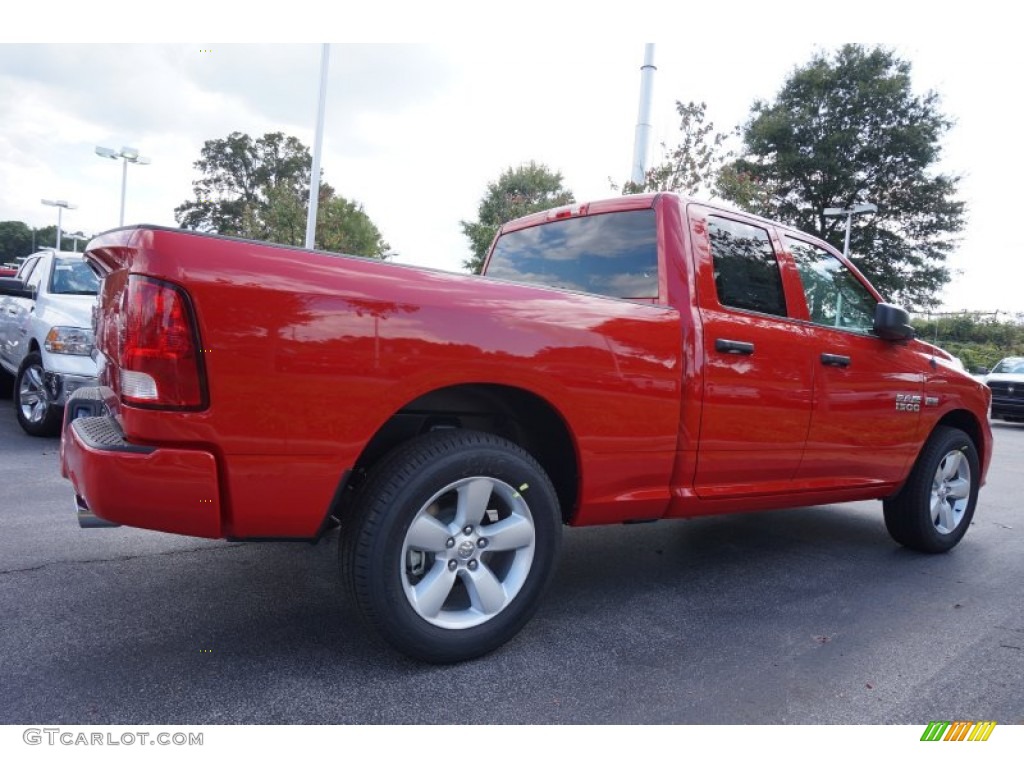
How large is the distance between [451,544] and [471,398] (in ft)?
1.92

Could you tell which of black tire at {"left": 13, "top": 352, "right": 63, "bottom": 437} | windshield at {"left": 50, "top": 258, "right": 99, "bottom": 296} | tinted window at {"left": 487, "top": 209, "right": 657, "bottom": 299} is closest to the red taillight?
tinted window at {"left": 487, "top": 209, "right": 657, "bottom": 299}

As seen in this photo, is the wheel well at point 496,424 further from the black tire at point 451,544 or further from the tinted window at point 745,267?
the tinted window at point 745,267

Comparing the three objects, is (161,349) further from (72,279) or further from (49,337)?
(72,279)

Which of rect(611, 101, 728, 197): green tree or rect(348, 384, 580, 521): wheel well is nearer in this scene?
rect(348, 384, 580, 521): wheel well

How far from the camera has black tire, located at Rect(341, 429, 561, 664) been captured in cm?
229

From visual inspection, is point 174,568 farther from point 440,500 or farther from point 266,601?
point 440,500

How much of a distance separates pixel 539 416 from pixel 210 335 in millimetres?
1266

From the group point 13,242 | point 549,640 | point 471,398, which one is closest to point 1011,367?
point 549,640

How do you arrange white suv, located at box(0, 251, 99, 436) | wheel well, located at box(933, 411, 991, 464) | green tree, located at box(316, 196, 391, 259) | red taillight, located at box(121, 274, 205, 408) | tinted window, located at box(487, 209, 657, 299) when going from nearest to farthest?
red taillight, located at box(121, 274, 205, 408)
tinted window, located at box(487, 209, 657, 299)
wheel well, located at box(933, 411, 991, 464)
white suv, located at box(0, 251, 99, 436)
green tree, located at box(316, 196, 391, 259)

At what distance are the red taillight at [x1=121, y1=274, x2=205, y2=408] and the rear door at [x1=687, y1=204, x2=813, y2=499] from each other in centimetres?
199

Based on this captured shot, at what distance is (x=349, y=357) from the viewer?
2186 mm

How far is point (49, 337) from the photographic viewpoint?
6.29 metres

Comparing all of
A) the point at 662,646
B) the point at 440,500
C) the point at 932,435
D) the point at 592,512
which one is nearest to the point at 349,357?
the point at 440,500

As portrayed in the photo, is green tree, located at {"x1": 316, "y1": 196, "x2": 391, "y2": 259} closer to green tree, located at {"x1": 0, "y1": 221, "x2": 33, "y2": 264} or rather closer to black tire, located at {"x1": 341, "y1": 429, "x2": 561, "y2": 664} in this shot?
black tire, located at {"x1": 341, "y1": 429, "x2": 561, "y2": 664}
